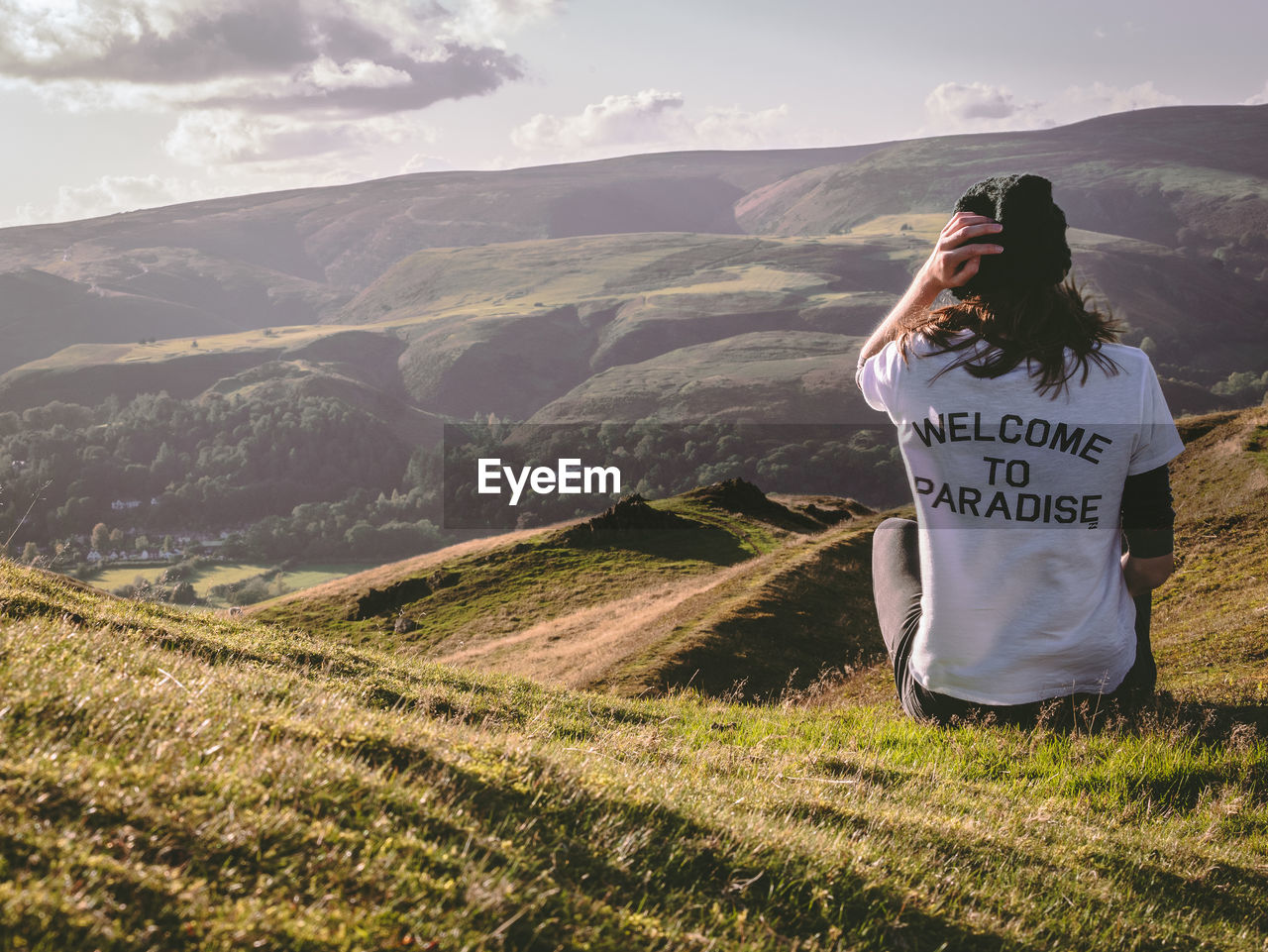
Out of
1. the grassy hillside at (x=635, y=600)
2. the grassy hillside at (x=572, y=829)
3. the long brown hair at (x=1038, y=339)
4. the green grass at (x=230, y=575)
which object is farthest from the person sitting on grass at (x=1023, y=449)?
the green grass at (x=230, y=575)

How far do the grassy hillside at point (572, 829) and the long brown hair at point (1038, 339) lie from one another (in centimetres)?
223

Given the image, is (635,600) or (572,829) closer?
(572,829)

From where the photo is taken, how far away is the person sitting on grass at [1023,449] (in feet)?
13.7

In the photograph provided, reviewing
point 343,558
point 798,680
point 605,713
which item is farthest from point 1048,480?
point 343,558

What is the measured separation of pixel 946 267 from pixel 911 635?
89.2 inches

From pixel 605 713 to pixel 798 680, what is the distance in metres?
9.00

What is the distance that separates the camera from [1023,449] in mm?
4254

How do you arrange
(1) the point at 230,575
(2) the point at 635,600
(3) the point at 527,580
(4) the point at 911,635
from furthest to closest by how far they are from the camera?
(1) the point at 230,575 → (3) the point at 527,580 → (2) the point at 635,600 → (4) the point at 911,635

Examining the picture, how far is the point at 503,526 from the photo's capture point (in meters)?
170

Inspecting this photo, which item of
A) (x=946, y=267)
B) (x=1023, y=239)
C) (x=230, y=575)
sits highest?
(x=1023, y=239)

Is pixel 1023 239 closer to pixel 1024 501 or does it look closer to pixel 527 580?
pixel 1024 501

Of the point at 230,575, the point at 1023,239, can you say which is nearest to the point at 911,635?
the point at 1023,239

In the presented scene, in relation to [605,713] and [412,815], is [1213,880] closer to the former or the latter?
[412,815]

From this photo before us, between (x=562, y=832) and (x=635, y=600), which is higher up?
(x=562, y=832)
